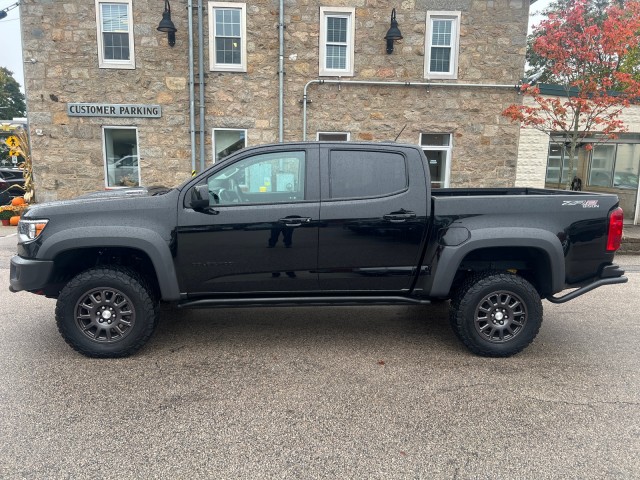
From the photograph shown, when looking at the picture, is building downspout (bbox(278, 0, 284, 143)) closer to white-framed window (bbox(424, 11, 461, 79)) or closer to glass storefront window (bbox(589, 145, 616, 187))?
white-framed window (bbox(424, 11, 461, 79))

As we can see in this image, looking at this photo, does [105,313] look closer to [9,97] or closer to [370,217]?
[370,217]

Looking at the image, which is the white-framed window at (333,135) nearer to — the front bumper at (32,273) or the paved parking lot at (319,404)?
the paved parking lot at (319,404)

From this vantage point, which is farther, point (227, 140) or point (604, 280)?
point (227, 140)

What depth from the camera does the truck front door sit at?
13.5 ft

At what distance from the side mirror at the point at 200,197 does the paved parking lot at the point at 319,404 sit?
1384mm

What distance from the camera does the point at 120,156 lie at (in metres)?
12.0

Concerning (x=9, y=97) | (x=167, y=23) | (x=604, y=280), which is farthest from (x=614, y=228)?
(x=9, y=97)

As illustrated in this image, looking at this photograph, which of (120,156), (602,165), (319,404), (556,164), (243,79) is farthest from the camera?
(556,164)

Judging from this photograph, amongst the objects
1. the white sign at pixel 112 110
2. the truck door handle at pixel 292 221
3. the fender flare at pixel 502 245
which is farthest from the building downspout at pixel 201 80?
the fender flare at pixel 502 245

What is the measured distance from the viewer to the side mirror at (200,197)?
3969 millimetres

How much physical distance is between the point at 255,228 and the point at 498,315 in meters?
2.34

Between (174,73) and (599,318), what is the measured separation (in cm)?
1047

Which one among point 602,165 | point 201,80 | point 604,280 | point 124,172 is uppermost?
point 201,80

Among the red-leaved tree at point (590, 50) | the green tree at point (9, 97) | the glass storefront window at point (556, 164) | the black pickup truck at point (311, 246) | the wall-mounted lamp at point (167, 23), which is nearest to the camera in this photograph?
the black pickup truck at point (311, 246)
